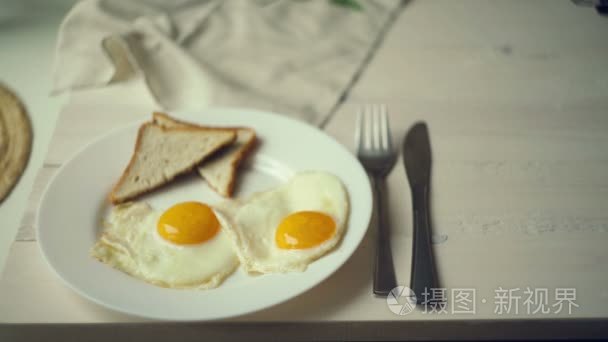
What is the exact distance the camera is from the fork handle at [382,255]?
1.18 metres

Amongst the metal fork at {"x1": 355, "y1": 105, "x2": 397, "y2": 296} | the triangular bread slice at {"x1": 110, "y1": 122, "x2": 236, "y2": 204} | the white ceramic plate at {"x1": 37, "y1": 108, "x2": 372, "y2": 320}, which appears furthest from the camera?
the triangular bread slice at {"x1": 110, "y1": 122, "x2": 236, "y2": 204}

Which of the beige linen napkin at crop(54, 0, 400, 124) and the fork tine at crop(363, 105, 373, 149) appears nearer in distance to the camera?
the fork tine at crop(363, 105, 373, 149)

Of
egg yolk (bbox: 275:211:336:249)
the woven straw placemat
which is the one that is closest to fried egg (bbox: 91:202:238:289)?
egg yolk (bbox: 275:211:336:249)

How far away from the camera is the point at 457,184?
1461mm

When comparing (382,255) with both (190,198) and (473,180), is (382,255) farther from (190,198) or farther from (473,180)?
(190,198)

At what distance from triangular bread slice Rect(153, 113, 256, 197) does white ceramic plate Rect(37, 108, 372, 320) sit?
0.03m

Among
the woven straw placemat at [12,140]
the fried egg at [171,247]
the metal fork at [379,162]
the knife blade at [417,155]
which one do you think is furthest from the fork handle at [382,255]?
the woven straw placemat at [12,140]

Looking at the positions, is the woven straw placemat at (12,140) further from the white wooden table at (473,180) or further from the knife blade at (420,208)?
the knife blade at (420,208)

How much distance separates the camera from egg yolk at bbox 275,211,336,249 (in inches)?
46.6

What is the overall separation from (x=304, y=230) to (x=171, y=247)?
30 centimetres

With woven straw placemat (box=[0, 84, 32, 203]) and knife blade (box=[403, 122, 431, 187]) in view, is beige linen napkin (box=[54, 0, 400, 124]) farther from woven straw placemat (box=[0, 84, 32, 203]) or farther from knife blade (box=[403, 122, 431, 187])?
knife blade (box=[403, 122, 431, 187])

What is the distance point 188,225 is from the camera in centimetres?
124

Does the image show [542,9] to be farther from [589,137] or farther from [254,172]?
[254,172]

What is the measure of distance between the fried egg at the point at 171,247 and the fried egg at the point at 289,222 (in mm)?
40
